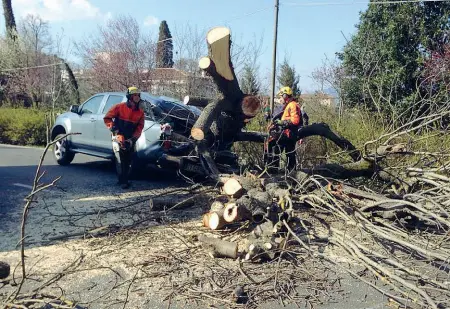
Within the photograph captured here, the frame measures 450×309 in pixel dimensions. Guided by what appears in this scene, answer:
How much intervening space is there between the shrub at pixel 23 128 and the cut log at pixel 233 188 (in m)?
12.1

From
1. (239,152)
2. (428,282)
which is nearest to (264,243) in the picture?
(428,282)

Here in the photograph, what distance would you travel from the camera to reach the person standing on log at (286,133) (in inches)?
293

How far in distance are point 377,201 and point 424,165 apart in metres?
1.61

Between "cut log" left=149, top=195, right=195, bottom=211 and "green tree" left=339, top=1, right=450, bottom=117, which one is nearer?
"cut log" left=149, top=195, right=195, bottom=211

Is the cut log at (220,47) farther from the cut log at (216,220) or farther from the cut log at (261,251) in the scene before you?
the cut log at (261,251)

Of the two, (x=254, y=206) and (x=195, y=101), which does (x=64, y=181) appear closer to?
(x=195, y=101)

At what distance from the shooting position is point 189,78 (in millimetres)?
17141

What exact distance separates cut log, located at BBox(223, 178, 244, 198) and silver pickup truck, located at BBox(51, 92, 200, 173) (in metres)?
2.09

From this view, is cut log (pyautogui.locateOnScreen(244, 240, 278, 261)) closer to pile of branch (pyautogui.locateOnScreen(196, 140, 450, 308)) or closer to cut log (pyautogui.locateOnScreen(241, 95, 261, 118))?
pile of branch (pyautogui.locateOnScreen(196, 140, 450, 308))

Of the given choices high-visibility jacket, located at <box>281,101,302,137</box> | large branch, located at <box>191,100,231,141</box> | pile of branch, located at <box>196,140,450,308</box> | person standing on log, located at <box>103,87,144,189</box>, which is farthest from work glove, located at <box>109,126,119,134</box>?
high-visibility jacket, located at <box>281,101,302,137</box>

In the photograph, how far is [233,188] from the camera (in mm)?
5570

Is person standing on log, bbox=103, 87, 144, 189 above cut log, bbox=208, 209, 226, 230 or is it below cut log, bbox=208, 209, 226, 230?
above

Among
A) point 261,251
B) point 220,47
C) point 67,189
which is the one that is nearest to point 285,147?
point 220,47

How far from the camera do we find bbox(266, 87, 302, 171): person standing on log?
7.44 metres
